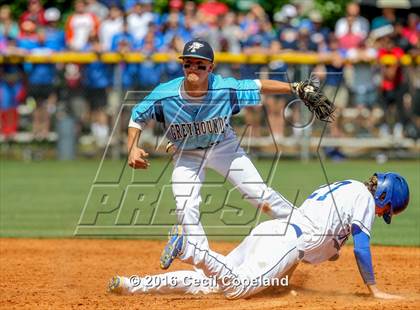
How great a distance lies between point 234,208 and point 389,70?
6358 mm

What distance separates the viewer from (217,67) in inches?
690

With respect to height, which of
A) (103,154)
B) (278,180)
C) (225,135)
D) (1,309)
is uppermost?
(225,135)

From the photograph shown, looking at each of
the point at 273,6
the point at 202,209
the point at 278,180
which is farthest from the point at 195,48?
the point at 273,6

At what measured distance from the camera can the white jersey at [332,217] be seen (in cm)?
712

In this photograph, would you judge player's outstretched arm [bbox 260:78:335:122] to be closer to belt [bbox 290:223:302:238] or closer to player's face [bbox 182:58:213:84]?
player's face [bbox 182:58:213:84]

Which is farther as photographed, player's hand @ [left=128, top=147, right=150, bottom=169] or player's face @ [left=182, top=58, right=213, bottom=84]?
player's face @ [left=182, top=58, right=213, bottom=84]

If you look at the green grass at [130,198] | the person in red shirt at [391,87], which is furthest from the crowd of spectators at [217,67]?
the green grass at [130,198]

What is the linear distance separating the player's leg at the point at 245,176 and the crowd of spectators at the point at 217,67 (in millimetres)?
9250

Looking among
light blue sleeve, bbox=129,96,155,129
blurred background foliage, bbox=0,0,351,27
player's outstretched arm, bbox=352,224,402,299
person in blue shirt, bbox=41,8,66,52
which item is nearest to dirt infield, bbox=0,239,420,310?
player's outstretched arm, bbox=352,224,402,299

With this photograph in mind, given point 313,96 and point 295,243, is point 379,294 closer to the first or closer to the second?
point 295,243

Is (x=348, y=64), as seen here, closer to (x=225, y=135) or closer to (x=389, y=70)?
(x=389, y=70)

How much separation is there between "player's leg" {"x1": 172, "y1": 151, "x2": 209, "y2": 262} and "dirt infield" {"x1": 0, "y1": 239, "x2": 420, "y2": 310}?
521mm

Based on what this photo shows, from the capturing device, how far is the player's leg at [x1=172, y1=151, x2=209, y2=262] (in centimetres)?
727

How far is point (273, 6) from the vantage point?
2266 centimetres
